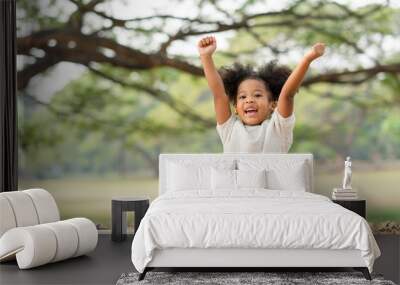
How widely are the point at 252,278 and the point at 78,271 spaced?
1271 mm

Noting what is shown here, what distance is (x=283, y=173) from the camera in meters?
5.78

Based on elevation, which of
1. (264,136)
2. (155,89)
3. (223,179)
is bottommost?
(223,179)

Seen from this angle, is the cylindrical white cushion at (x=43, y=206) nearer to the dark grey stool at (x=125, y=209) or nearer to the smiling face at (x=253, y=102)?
the dark grey stool at (x=125, y=209)

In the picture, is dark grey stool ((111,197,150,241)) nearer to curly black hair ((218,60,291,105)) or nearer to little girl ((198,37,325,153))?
little girl ((198,37,325,153))

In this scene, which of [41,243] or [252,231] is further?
[41,243]

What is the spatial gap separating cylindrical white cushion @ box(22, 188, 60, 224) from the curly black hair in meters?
2.06

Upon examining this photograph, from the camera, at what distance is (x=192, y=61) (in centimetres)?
728

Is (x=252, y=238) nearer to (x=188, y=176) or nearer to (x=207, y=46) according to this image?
(x=188, y=176)

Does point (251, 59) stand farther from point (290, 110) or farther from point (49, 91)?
point (49, 91)

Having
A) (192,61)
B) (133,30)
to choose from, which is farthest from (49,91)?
(192,61)

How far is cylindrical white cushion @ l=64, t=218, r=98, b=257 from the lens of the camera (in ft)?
17.0

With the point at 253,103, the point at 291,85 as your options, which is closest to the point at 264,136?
the point at 253,103

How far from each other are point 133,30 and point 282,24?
1608 millimetres

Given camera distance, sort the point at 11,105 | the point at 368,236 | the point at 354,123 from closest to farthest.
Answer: the point at 368,236
the point at 11,105
the point at 354,123
